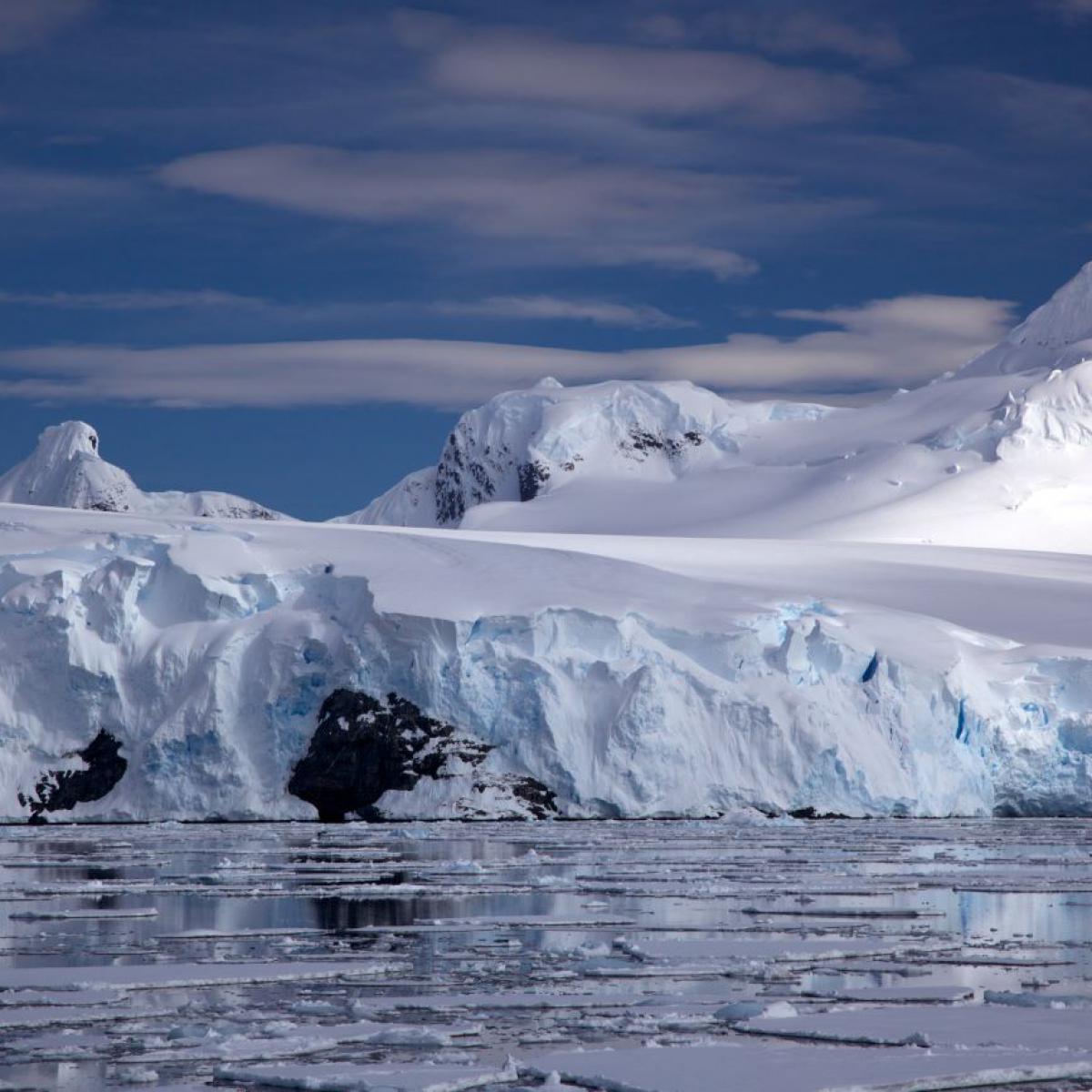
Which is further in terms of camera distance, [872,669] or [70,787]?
[872,669]

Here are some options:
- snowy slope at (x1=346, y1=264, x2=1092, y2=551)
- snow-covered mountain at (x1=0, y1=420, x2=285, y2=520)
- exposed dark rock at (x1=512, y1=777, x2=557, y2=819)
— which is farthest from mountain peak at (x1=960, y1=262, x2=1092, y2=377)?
exposed dark rock at (x1=512, y1=777, x2=557, y2=819)

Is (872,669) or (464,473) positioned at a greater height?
(464,473)

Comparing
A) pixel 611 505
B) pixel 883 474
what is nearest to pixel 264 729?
pixel 883 474

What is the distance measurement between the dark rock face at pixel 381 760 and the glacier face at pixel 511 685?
156mm

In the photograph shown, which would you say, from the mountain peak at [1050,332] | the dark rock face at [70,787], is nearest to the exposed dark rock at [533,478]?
the mountain peak at [1050,332]

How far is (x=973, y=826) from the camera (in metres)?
28.4

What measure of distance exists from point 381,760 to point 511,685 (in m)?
2.43

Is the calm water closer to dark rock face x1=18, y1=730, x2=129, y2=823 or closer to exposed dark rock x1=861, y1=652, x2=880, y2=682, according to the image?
dark rock face x1=18, y1=730, x2=129, y2=823

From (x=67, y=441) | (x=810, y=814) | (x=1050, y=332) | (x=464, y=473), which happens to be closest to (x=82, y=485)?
(x=67, y=441)

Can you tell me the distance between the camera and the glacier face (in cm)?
2880

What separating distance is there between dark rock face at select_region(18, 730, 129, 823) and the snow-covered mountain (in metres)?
78.4

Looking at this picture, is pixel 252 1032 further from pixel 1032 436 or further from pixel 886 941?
pixel 1032 436

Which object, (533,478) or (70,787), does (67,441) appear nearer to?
(533,478)

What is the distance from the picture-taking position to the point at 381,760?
2908cm
